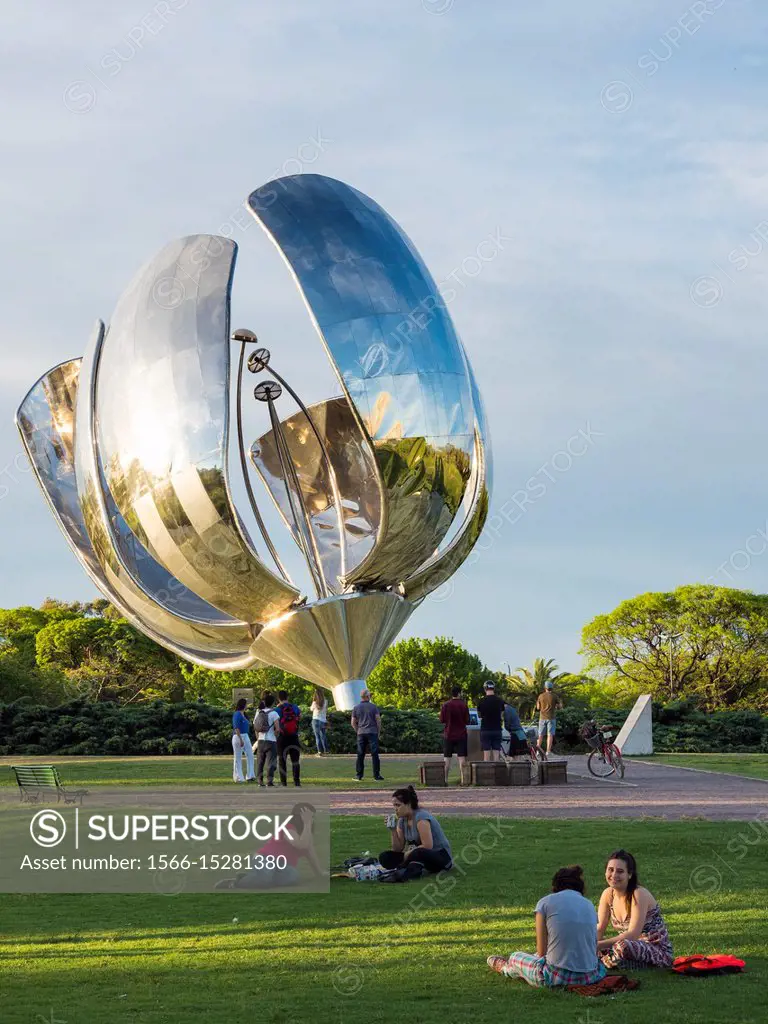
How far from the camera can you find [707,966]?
285 inches

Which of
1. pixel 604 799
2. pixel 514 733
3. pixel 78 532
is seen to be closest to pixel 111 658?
pixel 78 532

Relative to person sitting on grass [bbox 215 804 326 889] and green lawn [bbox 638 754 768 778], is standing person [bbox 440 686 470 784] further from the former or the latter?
person sitting on grass [bbox 215 804 326 889]

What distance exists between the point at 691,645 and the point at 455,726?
32.6m

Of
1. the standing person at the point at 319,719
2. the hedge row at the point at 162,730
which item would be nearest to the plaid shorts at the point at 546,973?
the standing person at the point at 319,719

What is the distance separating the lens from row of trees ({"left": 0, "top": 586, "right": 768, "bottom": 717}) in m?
47.2

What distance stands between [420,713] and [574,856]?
1877cm

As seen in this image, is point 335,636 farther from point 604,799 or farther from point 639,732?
point 639,732

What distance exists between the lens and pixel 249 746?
61.8 feet

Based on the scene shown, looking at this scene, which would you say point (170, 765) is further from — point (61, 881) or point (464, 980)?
point (464, 980)

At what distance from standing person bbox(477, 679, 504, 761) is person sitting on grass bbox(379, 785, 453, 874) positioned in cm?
714

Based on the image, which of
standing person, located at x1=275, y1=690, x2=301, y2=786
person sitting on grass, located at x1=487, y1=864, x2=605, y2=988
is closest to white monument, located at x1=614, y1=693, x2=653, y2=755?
standing person, located at x1=275, y1=690, x2=301, y2=786

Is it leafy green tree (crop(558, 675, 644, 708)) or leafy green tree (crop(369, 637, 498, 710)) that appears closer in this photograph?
leafy green tree (crop(558, 675, 644, 708))

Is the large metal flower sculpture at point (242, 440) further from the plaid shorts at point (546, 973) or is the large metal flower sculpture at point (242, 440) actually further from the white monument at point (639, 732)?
the plaid shorts at point (546, 973)

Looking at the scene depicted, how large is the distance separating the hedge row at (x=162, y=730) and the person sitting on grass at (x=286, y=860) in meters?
17.4
